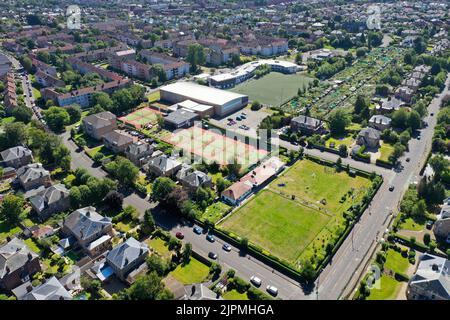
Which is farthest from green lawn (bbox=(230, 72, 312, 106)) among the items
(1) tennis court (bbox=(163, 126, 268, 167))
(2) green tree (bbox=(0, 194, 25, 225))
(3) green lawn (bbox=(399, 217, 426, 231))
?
(2) green tree (bbox=(0, 194, 25, 225))

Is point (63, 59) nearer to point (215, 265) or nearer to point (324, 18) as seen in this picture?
point (215, 265)

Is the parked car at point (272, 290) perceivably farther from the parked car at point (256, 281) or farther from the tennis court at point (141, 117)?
the tennis court at point (141, 117)

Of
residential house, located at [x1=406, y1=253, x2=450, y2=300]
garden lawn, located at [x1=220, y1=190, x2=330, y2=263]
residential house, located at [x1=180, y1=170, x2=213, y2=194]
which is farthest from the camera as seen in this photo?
residential house, located at [x1=180, y1=170, x2=213, y2=194]

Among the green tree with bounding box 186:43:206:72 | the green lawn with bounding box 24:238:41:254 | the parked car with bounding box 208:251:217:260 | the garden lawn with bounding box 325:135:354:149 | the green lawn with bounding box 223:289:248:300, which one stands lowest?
the green lawn with bounding box 223:289:248:300

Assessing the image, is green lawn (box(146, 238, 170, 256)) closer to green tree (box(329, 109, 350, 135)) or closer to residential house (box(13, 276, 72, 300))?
residential house (box(13, 276, 72, 300))

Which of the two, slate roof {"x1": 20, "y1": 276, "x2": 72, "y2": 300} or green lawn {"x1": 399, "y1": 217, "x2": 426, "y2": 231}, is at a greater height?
slate roof {"x1": 20, "y1": 276, "x2": 72, "y2": 300}

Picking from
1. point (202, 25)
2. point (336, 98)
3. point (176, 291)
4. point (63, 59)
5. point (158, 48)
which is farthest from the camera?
point (202, 25)

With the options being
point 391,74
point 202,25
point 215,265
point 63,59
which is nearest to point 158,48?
point 63,59

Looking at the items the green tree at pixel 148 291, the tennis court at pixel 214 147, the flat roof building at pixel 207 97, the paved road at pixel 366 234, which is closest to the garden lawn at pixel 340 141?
the paved road at pixel 366 234
